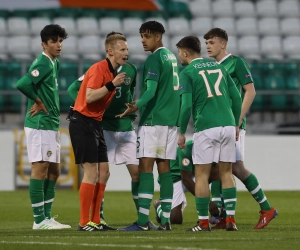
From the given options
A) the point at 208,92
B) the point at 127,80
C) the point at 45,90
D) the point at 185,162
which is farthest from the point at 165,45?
the point at 208,92

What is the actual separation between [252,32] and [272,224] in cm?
1220

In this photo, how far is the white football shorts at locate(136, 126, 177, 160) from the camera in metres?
8.02

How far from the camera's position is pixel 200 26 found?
20438mm

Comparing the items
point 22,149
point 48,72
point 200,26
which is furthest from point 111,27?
point 48,72

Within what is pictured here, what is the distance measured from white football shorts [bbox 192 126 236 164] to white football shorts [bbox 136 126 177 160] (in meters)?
0.33

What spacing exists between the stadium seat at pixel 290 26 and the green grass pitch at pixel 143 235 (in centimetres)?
973

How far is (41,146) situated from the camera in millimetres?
8547

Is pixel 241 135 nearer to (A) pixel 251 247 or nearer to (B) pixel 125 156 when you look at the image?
(B) pixel 125 156

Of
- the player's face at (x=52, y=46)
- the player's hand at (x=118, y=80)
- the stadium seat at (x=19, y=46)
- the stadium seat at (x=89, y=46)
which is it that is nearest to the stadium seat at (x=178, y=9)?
the stadium seat at (x=89, y=46)

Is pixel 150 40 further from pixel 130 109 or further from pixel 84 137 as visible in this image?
pixel 84 137

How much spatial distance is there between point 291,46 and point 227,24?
1.64m

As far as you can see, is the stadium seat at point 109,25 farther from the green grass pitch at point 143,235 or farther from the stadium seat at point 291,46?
the green grass pitch at point 143,235

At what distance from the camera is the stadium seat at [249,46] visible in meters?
20.0

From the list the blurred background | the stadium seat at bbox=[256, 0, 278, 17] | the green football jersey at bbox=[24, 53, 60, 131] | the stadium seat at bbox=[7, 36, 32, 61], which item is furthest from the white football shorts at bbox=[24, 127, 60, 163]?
the stadium seat at bbox=[256, 0, 278, 17]
